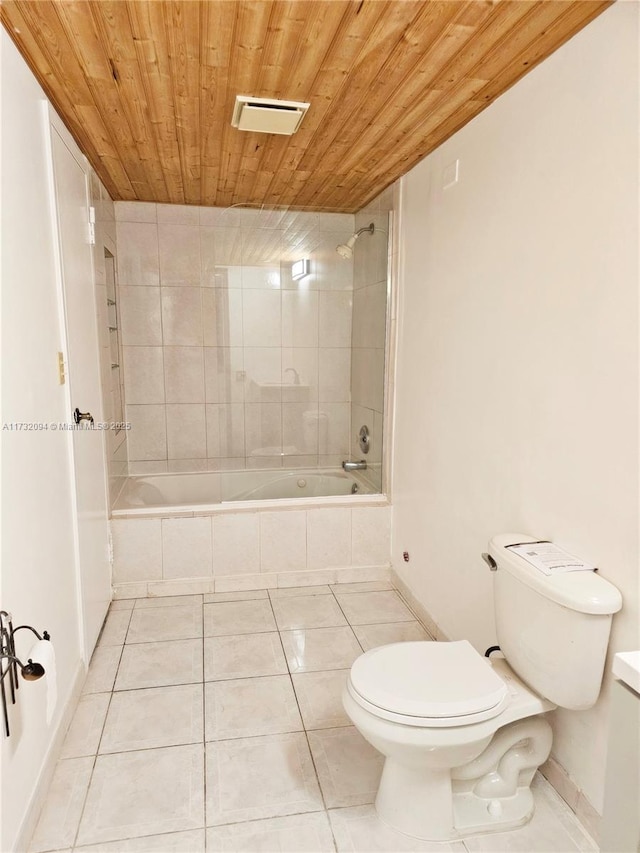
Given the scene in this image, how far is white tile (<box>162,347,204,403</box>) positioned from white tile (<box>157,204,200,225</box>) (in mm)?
792

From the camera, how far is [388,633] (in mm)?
2633

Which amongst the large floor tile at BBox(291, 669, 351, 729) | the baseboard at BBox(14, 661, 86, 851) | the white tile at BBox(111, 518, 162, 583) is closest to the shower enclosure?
the white tile at BBox(111, 518, 162, 583)

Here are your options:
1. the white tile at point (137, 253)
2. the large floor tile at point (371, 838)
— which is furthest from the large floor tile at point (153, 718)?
the white tile at point (137, 253)

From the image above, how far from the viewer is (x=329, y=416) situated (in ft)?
11.7

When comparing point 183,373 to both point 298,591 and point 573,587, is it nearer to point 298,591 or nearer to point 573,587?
point 298,591

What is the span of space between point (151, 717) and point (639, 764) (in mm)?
1682

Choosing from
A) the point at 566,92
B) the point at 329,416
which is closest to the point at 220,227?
the point at 329,416

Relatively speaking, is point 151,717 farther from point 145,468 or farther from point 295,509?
point 145,468

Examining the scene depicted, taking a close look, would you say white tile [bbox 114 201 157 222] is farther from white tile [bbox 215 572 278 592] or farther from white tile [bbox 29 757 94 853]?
white tile [bbox 29 757 94 853]

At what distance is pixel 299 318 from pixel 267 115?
150 centimetres

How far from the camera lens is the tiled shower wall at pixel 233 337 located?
3.20 m

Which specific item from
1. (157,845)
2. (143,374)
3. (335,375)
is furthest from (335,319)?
(157,845)

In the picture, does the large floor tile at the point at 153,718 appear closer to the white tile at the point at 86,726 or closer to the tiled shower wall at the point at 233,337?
the white tile at the point at 86,726

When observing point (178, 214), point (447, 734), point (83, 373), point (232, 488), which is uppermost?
point (178, 214)
